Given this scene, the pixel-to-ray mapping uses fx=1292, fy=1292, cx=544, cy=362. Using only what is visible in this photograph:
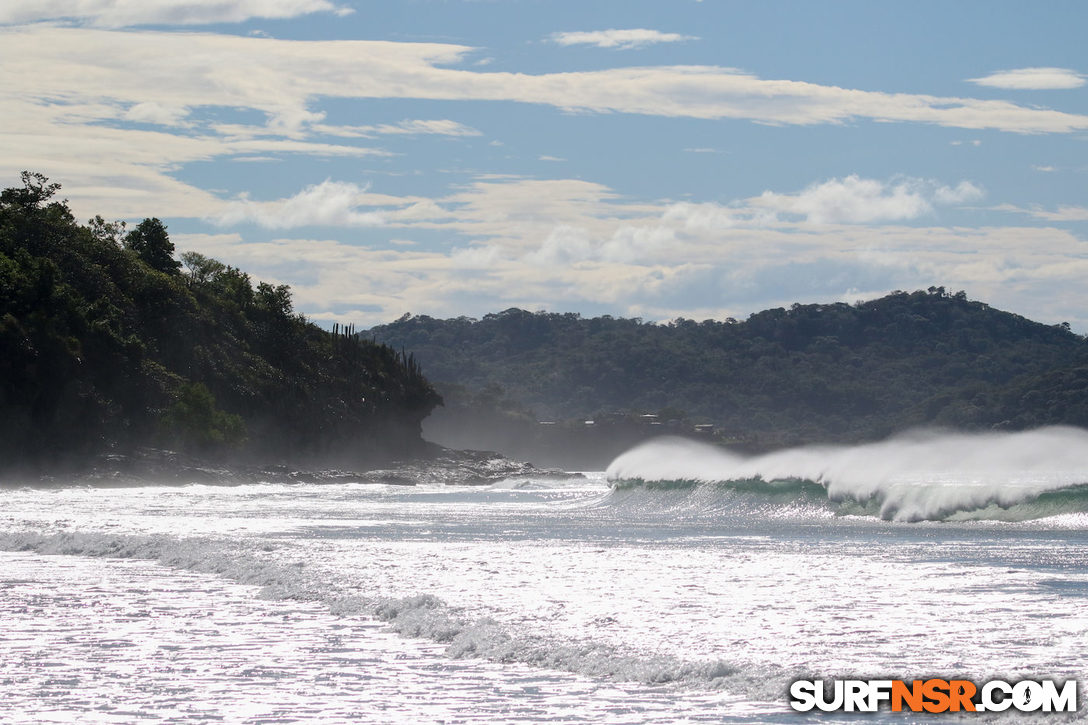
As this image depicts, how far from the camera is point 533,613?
15.5 metres

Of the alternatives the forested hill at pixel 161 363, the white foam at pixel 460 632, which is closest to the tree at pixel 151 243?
the forested hill at pixel 161 363

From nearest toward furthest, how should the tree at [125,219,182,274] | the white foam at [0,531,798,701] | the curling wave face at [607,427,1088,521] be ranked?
the white foam at [0,531,798,701] < the curling wave face at [607,427,1088,521] < the tree at [125,219,182,274]

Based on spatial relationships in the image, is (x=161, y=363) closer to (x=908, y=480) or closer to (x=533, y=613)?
(x=908, y=480)

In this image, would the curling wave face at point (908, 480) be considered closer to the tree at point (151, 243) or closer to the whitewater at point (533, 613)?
the whitewater at point (533, 613)

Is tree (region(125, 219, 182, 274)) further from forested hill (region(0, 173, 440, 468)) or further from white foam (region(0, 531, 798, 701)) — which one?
white foam (region(0, 531, 798, 701))

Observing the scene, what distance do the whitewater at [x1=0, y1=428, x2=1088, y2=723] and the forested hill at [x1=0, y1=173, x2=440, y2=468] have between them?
167ft

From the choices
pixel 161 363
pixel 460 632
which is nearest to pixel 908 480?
pixel 460 632

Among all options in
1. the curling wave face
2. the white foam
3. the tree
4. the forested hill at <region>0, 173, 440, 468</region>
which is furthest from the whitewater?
the tree

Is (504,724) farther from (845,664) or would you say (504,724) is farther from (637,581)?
(637,581)

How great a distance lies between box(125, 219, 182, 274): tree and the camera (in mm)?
109438

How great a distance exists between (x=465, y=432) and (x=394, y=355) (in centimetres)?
6855

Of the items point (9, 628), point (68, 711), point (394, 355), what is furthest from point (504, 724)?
point (394, 355)

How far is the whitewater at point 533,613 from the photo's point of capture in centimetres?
1135

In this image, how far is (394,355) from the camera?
132 m
